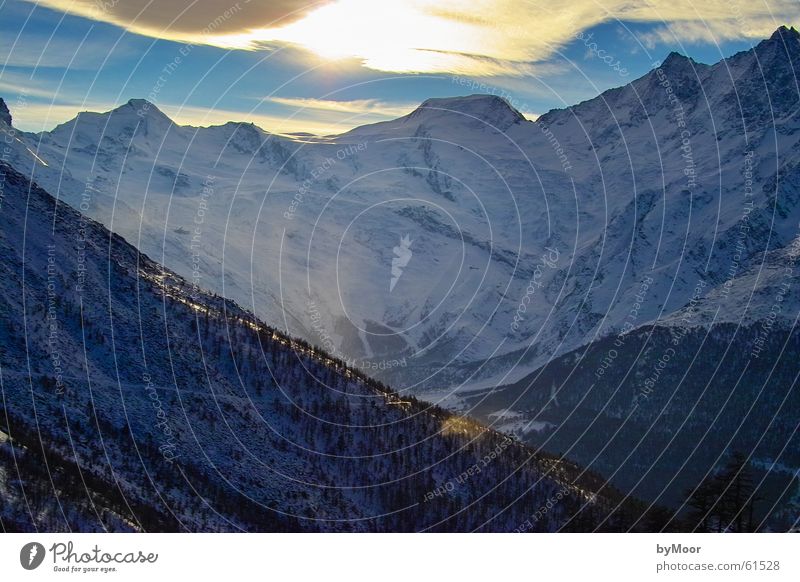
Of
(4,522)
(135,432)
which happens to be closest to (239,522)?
(135,432)

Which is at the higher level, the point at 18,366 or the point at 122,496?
the point at 18,366

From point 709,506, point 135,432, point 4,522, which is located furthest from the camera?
point 135,432
